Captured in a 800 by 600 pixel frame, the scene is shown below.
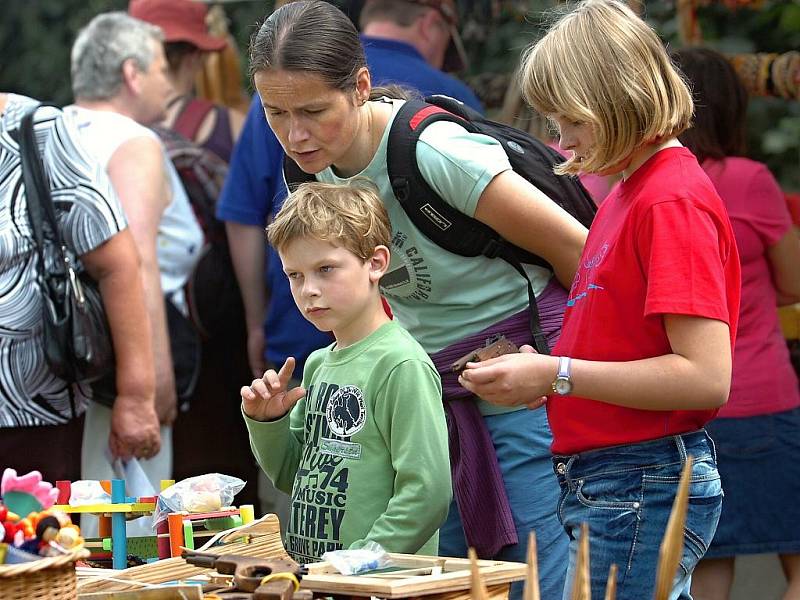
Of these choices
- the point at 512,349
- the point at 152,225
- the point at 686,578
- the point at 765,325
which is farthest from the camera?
the point at 152,225

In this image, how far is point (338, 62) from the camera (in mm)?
2430

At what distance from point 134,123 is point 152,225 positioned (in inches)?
13.0

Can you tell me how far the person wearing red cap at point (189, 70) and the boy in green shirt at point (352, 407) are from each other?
2629mm

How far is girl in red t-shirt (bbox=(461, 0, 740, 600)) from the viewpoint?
198cm

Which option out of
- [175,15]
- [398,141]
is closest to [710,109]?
[398,141]

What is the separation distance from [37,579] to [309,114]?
1009 millimetres

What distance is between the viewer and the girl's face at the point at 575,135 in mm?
2104

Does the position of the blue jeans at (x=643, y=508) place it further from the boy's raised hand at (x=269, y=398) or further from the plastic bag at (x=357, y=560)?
the boy's raised hand at (x=269, y=398)

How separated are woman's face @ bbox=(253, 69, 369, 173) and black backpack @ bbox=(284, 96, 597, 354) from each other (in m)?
0.09

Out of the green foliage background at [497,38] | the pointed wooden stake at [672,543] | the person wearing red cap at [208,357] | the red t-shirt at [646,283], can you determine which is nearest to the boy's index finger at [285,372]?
the red t-shirt at [646,283]

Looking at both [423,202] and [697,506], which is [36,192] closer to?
[423,202]

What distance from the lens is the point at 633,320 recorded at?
207 cm

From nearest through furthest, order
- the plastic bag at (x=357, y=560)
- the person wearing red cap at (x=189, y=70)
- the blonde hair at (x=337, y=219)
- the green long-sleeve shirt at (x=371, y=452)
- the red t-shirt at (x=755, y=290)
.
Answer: the plastic bag at (x=357, y=560)
the green long-sleeve shirt at (x=371, y=452)
the blonde hair at (x=337, y=219)
the red t-shirt at (x=755, y=290)
the person wearing red cap at (x=189, y=70)

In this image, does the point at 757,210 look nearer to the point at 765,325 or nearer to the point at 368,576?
the point at 765,325
